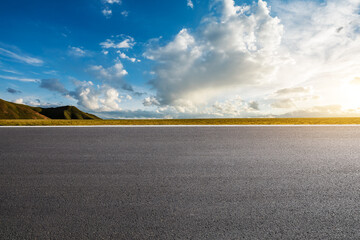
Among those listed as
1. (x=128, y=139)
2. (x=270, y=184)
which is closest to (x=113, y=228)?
(x=270, y=184)

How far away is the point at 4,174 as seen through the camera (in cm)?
421

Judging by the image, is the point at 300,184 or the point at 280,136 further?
the point at 280,136

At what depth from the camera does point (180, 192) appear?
3320 mm

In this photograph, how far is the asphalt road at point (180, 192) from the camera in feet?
8.18

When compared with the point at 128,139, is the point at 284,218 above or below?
below

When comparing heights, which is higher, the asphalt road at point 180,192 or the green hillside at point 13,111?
the green hillside at point 13,111

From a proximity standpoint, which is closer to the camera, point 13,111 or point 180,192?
point 180,192

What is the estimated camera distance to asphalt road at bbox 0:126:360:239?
249 centimetres

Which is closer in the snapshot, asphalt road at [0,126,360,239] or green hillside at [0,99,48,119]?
asphalt road at [0,126,360,239]

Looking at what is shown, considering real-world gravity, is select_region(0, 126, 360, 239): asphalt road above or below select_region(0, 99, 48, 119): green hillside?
below

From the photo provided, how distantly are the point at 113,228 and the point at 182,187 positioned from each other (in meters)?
1.31

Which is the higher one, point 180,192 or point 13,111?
point 13,111

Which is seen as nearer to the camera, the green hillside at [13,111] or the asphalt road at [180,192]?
the asphalt road at [180,192]

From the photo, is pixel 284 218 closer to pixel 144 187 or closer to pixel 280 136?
pixel 144 187
